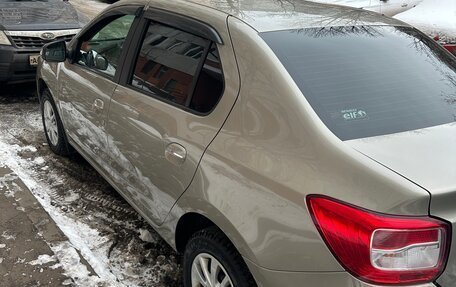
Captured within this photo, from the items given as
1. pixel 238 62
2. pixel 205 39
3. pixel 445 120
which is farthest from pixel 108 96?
pixel 445 120

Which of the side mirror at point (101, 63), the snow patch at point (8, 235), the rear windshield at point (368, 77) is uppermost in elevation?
the rear windshield at point (368, 77)

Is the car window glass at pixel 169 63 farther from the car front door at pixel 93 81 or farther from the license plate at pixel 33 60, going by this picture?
the license plate at pixel 33 60

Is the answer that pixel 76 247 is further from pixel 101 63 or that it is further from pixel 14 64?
pixel 14 64

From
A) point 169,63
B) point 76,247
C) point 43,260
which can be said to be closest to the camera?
point 169,63

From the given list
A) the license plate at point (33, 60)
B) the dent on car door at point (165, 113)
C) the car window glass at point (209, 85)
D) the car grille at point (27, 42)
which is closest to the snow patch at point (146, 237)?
the dent on car door at point (165, 113)

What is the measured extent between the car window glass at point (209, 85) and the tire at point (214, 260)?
2.02ft

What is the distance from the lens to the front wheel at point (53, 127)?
4367mm

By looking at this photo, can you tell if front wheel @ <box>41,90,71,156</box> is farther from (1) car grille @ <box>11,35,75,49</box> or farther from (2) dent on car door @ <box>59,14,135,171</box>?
(1) car grille @ <box>11,35,75,49</box>

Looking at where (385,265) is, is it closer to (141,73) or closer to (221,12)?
(221,12)

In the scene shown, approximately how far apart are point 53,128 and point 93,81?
54.9 inches

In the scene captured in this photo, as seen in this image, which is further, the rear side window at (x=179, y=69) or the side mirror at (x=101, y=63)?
the side mirror at (x=101, y=63)

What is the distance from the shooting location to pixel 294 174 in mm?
1845

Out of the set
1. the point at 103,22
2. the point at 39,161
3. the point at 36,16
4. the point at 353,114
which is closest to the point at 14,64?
the point at 36,16

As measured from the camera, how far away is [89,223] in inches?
139
